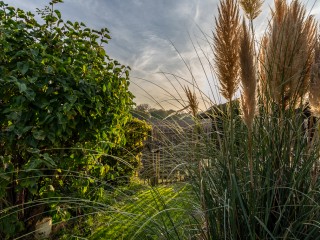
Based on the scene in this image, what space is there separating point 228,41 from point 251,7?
74 cm

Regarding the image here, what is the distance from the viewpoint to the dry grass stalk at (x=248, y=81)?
1.75 metres

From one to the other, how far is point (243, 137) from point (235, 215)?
859 mm

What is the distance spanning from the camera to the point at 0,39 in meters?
2.86

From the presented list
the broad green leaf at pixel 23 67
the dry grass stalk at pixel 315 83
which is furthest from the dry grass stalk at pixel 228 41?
the broad green leaf at pixel 23 67

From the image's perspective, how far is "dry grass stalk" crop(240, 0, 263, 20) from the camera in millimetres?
2385

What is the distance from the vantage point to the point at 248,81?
69.3 inches

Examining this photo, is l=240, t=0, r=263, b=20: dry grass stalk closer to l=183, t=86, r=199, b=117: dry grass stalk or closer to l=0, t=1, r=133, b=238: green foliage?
l=183, t=86, r=199, b=117: dry grass stalk

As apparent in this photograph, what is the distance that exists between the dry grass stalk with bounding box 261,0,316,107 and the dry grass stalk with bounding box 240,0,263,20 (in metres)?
0.20

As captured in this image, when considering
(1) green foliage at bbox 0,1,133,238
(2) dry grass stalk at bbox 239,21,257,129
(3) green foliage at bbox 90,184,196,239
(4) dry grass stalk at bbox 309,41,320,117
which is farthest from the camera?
(1) green foliage at bbox 0,1,133,238

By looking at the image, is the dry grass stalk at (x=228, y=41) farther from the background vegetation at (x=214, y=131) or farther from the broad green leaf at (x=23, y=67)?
the broad green leaf at (x=23, y=67)

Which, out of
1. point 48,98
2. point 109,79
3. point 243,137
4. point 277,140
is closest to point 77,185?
point 48,98

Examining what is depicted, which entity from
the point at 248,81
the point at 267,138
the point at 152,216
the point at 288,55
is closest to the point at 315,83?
the point at 288,55

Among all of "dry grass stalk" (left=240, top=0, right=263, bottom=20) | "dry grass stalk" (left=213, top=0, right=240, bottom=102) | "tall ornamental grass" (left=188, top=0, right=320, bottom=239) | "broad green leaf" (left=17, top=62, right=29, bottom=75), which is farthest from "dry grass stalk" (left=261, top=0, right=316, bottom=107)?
"broad green leaf" (left=17, top=62, right=29, bottom=75)

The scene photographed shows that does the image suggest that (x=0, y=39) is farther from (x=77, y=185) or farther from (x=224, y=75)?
(x=224, y=75)
